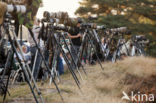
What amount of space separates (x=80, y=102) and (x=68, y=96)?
41 centimetres

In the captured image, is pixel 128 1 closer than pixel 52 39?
No

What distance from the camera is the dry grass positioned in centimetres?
504

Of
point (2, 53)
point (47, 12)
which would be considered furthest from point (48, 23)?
point (2, 53)

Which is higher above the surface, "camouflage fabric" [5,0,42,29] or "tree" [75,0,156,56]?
"camouflage fabric" [5,0,42,29]

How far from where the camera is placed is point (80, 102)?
186 inches

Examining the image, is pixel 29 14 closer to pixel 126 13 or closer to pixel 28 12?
pixel 28 12

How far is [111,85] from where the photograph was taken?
6.11 metres

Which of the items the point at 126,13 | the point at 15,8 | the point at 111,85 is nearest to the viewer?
the point at 15,8

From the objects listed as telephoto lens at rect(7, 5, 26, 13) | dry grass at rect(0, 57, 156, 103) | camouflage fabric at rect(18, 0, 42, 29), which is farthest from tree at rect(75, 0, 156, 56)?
telephoto lens at rect(7, 5, 26, 13)

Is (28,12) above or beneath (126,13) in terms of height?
above

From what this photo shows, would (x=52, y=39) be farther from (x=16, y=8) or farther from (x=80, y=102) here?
(x=16, y=8)

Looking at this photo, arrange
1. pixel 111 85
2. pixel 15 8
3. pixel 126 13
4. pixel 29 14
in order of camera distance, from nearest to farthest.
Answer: pixel 15 8 → pixel 29 14 → pixel 111 85 → pixel 126 13

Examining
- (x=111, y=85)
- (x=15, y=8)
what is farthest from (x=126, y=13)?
(x=15, y=8)

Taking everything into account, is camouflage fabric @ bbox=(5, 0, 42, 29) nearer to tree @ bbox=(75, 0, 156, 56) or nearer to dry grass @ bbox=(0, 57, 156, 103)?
dry grass @ bbox=(0, 57, 156, 103)
